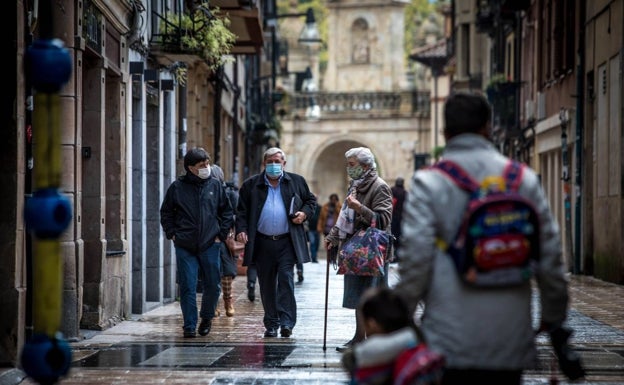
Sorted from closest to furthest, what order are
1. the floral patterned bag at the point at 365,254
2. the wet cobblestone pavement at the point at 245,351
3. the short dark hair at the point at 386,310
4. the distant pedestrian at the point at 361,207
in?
1. the short dark hair at the point at 386,310
2. the wet cobblestone pavement at the point at 245,351
3. the floral patterned bag at the point at 365,254
4. the distant pedestrian at the point at 361,207

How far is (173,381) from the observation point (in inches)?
405

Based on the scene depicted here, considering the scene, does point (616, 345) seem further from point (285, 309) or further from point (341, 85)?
point (341, 85)

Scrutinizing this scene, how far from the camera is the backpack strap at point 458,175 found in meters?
5.78

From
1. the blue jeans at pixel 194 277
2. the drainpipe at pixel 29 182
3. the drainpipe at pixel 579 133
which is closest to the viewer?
the drainpipe at pixel 29 182

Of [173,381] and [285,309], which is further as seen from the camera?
[285,309]

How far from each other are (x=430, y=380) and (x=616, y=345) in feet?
25.8

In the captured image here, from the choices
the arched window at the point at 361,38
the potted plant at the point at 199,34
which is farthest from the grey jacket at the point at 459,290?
the arched window at the point at 361,38

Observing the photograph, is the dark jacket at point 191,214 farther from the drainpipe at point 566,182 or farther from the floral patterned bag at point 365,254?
the drainpipe at point 566,182

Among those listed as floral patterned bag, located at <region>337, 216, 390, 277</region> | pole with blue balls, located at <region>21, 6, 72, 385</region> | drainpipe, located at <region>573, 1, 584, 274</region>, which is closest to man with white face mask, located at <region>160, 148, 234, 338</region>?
floral patterned bag, located at <region>337, 216, 390, 277</region>

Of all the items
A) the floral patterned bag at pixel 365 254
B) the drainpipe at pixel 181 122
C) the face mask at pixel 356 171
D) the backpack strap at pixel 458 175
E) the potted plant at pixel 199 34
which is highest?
the potted plant at pixel 199 34

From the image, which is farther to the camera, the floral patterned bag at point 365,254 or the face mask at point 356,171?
the face mask at point 356,171

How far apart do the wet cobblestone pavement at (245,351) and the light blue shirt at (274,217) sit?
104cm

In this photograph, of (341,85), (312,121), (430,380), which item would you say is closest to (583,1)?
(430,380)

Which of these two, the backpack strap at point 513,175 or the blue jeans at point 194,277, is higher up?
the backpack strap at point 513,175
